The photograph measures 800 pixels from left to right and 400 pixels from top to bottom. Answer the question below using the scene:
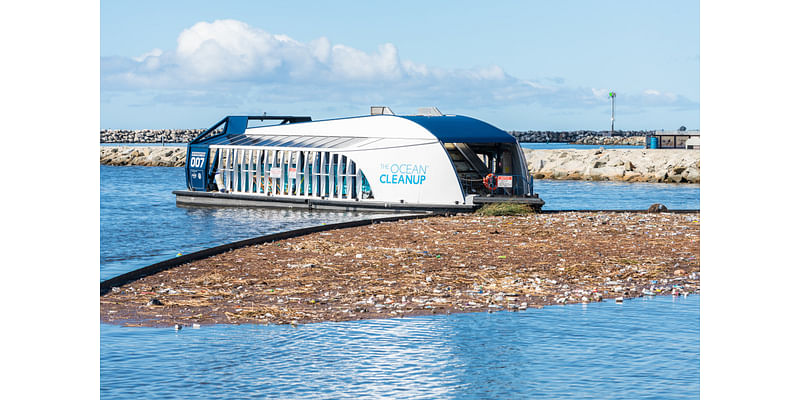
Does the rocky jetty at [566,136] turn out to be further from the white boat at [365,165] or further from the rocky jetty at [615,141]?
the white boat at [365,165]

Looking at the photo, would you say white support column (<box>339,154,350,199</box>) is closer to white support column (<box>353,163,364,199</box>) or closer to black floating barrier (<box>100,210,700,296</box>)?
white support column (<box>353,163,364,199</box>)

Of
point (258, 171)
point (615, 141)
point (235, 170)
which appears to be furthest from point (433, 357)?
point (615, 141)

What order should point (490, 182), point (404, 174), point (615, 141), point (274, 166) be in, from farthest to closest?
point (615, 141) < point (274, 166) < point (404, 174) < point (490, 182)

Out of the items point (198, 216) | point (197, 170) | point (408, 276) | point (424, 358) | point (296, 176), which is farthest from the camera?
point (197, 170)

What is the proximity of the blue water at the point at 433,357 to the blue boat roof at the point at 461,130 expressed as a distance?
18.0 meters

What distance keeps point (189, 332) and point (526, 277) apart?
6433 millimetres

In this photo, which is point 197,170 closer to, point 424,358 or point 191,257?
point 191,257

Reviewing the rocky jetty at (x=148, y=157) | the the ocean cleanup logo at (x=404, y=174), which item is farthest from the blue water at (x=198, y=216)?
the rocky jetty at (x=148, y=157)

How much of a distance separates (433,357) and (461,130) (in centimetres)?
2246

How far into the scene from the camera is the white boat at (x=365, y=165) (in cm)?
3194

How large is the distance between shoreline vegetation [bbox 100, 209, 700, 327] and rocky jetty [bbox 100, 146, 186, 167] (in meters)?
82.7

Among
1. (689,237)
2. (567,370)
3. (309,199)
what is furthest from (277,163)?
(567,370)

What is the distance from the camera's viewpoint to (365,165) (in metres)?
34.0

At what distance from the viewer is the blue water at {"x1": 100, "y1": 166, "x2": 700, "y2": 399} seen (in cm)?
966
